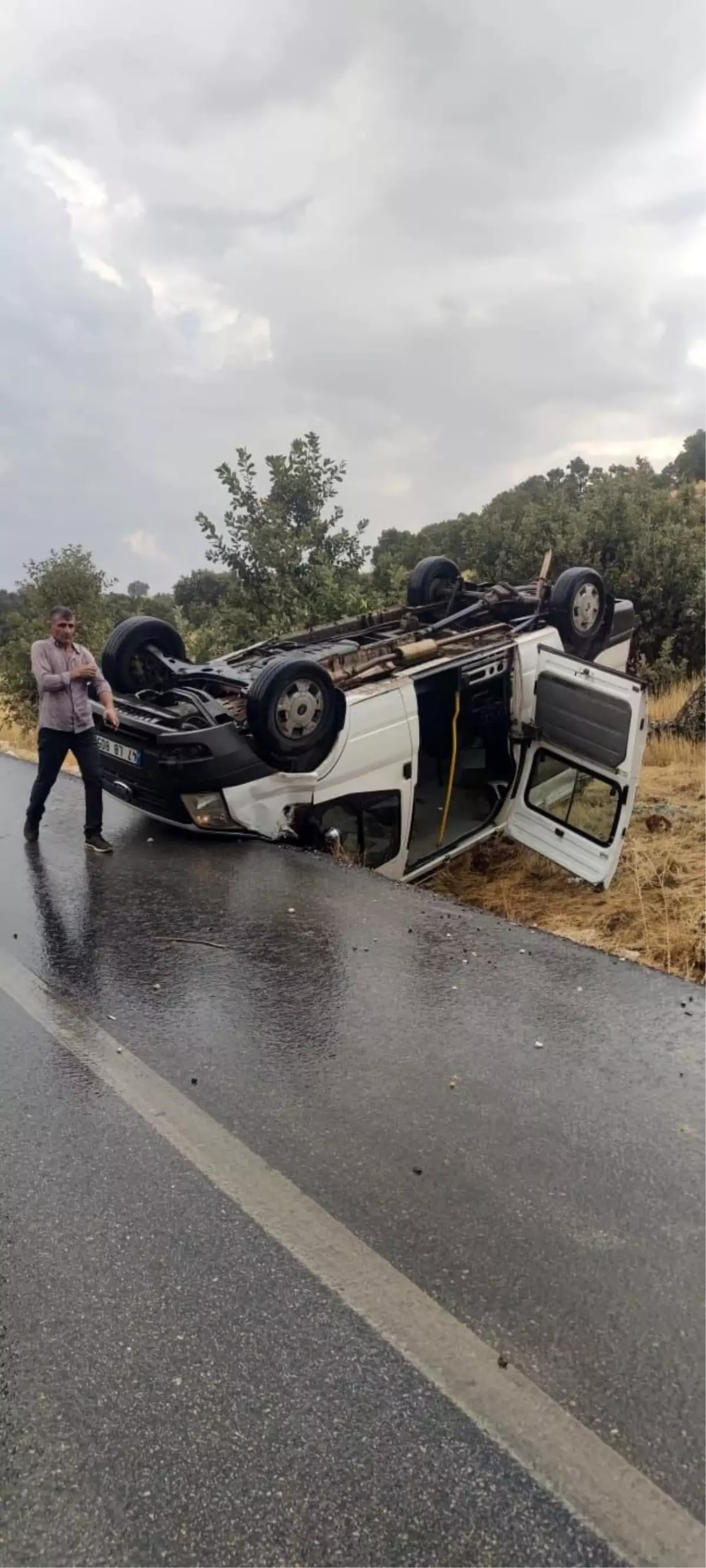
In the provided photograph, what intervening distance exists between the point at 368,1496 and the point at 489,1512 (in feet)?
0.75

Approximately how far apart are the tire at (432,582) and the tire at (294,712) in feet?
11.7

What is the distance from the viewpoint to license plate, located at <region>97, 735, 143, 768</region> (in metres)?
5.79

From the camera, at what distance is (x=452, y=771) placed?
6629 millimetres

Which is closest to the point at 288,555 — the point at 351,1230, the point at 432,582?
the point at 432,582

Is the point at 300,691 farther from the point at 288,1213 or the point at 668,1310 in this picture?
the point at 668,1310

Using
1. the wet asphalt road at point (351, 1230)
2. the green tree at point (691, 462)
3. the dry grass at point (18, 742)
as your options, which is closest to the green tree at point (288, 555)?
the dry grass at point (18, 742)

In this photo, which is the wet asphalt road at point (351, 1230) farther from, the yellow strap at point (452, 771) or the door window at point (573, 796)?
the yellow strap at point (452, 771)

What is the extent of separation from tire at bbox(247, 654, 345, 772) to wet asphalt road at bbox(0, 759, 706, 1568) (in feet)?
4.80

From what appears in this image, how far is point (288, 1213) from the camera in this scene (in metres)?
2.55

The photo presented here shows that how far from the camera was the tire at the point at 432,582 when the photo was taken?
8992mm

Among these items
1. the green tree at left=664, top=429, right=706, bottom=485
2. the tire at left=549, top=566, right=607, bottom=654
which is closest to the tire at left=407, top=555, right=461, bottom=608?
the tire at left=549, top=566, right=607, bottom=654

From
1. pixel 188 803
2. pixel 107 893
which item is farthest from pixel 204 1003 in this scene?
pixel 188 803

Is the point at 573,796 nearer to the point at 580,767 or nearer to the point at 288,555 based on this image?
the point at 580,767

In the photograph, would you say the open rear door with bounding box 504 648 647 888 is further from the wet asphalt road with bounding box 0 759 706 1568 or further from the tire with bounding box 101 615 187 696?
the tire with bounding box 101 615 187 696
